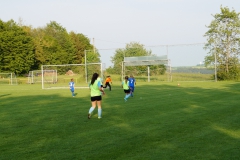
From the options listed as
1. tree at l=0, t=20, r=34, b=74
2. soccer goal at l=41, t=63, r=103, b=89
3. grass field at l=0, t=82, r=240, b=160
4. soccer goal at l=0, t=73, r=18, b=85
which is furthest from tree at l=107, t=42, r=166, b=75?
grass field at l=0, t=82, r=240, b=160

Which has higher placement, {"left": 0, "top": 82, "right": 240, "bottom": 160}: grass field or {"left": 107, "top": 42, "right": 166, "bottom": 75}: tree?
{"left": 107, "top": 42, "right": 166, "bottom": 75}: tree

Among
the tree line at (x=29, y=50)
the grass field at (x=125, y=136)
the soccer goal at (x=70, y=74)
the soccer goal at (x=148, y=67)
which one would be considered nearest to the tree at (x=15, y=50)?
the tree line at (x=29, y=50)

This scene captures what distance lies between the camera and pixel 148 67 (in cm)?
5366

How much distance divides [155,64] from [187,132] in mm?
43676

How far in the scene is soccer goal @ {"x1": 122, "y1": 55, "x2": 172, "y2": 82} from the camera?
173 feet

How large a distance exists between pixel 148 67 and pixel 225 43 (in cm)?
1195

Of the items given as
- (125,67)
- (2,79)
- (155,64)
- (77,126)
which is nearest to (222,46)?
(155,64)

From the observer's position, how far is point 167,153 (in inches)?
295

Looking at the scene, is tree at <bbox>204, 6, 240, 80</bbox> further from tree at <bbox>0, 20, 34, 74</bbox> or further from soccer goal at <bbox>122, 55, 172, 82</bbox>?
tree at <bbox>0, 20, 34, 74</bbox>

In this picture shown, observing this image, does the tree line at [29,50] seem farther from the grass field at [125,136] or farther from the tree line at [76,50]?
the grass field at [125,136]

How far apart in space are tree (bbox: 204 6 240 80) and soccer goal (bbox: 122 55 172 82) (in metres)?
6.53

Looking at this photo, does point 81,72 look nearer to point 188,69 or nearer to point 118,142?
point 188,69

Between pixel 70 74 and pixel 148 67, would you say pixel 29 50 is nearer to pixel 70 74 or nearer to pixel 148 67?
pixel 70 74

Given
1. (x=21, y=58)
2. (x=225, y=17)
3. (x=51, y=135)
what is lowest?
(x=51, y=135)
